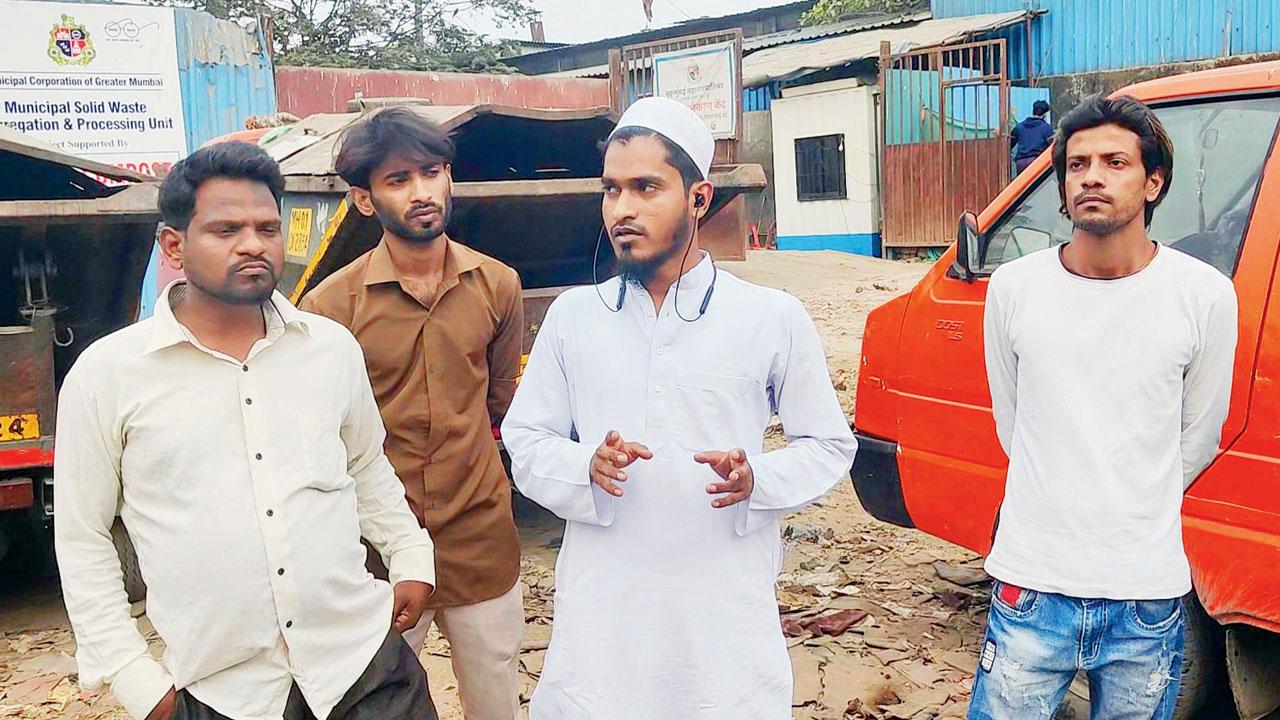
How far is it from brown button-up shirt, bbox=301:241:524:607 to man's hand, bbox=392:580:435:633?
0.36m

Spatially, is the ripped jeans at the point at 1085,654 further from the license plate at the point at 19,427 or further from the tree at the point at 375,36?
the tree at the point at 375,36

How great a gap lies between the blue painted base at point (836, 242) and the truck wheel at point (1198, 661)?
13476mm

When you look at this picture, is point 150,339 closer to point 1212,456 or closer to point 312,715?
point 312,715

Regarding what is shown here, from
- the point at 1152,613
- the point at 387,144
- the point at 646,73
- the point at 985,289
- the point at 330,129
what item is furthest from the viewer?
the point at 646,73

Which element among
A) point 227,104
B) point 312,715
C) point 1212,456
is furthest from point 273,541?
point 227,104

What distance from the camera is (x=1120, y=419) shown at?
91.2 inches

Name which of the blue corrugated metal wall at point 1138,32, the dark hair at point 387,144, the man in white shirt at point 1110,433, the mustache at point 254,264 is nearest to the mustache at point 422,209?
the dark hair at point 387,144

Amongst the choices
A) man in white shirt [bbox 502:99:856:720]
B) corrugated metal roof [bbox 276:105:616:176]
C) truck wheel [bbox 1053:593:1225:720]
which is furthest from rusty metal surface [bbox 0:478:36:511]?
truck wheel [bbox 1053:593:1225:720]

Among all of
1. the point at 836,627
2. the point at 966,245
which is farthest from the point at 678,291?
the point at 836,627

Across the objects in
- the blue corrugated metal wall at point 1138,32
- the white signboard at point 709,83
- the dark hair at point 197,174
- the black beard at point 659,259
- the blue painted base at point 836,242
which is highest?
the blue corrugated metal wall at point 1138,32

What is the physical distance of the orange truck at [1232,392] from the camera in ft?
9.58

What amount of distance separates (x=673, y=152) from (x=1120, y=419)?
3.43 ft

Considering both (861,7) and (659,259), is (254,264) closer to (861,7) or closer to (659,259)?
(659,259)

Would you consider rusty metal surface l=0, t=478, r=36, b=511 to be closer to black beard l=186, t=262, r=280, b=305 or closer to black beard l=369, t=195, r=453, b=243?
black beard l=369, t=195, r=453, b=243
